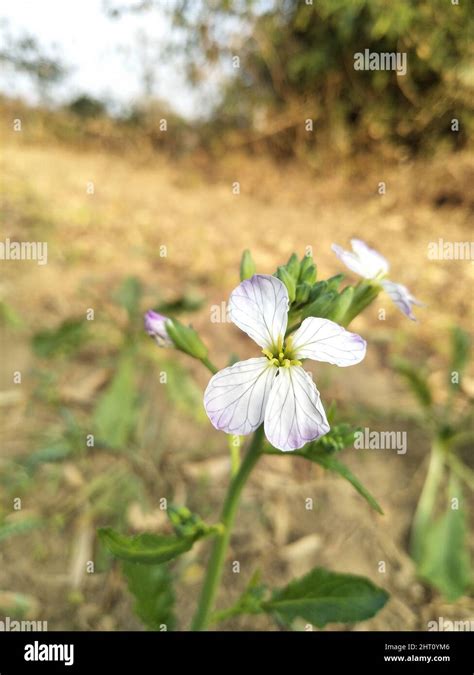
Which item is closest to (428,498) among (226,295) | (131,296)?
(131,296)

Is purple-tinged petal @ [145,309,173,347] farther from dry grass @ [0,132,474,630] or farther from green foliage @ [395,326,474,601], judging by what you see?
green foliage @ [395,326,474,601]

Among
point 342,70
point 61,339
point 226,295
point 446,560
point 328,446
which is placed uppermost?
point 342,70

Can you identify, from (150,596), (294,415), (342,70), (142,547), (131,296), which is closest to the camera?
(294,415)

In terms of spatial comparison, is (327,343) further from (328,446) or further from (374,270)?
(374,270)

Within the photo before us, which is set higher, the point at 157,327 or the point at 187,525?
the point at 157,327

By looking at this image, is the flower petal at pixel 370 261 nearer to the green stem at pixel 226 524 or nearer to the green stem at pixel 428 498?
the green stem at pixel 226 524

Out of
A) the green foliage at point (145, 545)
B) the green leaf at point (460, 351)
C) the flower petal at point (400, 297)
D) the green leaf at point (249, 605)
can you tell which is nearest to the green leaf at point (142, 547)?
the green foliage at point (145, 545)

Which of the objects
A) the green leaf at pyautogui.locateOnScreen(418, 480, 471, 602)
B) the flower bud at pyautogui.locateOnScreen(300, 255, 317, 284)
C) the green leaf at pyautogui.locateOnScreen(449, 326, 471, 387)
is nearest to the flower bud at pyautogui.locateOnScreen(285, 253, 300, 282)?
the flower bud at pyautogui.locateOnScreen(300, 255, 317, 284)

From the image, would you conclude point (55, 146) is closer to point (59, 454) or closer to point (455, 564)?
point (59, 454)
